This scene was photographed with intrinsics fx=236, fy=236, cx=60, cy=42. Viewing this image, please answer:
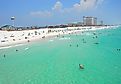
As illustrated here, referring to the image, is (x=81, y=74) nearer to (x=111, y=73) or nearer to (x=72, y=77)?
(x=72, y=77)

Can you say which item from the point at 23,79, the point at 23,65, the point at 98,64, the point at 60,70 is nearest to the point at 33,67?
the point at 23,65

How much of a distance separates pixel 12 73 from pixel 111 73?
11.5 metres

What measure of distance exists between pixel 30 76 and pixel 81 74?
5676 millimetres

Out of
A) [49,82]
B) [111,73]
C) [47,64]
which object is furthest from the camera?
[47,64]

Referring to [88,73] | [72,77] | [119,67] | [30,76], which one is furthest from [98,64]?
[30,76]

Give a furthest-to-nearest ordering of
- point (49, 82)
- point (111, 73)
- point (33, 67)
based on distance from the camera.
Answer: point (33, 67)
point (111, 73)
point (49, 82)

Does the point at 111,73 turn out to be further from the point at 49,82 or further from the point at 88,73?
the point at 49,82

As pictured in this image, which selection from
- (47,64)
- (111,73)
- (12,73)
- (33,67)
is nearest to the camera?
(111,73)

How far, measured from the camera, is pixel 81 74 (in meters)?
26.4

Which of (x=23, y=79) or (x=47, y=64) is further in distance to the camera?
(x=47, y=64)

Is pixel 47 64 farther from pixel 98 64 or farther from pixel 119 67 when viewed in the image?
pixel 119 67

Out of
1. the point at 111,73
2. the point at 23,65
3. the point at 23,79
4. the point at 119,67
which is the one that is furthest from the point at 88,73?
the point at 23,65

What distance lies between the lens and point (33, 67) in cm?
3148

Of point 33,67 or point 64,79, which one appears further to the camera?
point 33,67
